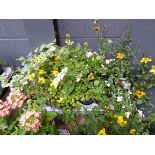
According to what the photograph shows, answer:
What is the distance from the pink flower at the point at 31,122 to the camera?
132cm

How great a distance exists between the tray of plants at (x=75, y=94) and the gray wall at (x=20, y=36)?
0.12m

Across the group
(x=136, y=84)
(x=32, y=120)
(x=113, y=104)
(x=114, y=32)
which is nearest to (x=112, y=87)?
(x=113, y=104)

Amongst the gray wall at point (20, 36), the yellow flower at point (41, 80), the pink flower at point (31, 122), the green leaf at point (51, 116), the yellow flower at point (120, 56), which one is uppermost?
the gray wall at point (20, 36)

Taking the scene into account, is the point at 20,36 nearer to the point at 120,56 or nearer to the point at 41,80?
the point at 41,80

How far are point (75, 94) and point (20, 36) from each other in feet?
2.30

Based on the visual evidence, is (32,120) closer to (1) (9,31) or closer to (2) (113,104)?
(2) (113,104)

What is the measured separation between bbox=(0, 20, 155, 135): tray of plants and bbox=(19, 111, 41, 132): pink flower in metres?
0.10

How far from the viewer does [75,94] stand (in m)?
1.63

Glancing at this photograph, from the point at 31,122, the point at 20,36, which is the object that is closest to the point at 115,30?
the point at 20,36

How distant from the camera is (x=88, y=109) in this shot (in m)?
1.62

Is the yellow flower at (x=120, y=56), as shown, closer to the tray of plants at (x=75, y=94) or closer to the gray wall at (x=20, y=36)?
the tray of plants at (x=75, y=94)

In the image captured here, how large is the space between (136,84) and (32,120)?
0.87 m

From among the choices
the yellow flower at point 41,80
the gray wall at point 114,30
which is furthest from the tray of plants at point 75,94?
the gray wall at point 114,30
